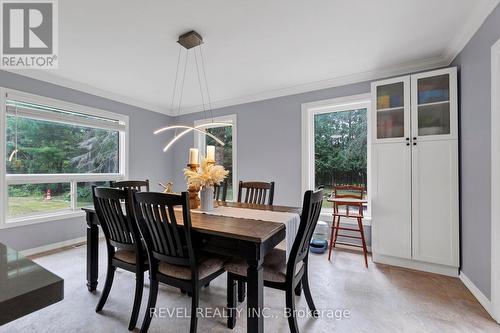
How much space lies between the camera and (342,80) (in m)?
3.27

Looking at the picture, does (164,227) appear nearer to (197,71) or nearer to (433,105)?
(197,71)

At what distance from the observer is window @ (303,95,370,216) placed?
3.28 m

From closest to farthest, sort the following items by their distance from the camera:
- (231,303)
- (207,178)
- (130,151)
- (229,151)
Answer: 1. (231,303)
2. (207,178)
3. (130,151)
4. (229,151)

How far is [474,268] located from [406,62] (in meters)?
2.36

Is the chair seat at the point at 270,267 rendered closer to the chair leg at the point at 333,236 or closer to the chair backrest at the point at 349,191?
the chair leg at the point at 333,236

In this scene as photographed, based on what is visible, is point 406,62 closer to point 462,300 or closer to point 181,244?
point 462,300

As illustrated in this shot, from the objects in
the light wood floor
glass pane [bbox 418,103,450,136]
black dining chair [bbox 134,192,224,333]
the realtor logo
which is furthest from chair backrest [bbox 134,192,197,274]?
glass pane [bbox 418,103,450,136]

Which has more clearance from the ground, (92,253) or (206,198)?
(206,198)

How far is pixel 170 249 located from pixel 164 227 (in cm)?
18

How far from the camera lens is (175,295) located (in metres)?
2.12

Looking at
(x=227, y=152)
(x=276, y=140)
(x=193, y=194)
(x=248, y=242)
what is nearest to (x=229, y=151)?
(x=227, y=152)

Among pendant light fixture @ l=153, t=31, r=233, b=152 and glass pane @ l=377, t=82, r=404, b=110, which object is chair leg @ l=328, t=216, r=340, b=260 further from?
pendant light fixture @ l=153, t=31, r=233, b=152

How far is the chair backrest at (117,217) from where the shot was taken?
1.66m

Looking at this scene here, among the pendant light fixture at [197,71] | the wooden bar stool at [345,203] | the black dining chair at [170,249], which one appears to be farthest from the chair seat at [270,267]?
the wooden bar stool at [345,203]
